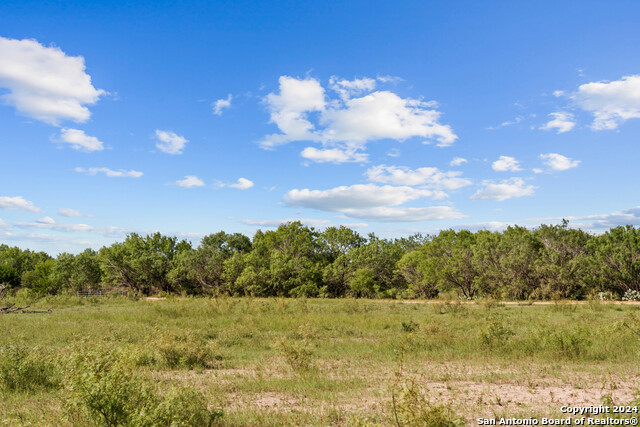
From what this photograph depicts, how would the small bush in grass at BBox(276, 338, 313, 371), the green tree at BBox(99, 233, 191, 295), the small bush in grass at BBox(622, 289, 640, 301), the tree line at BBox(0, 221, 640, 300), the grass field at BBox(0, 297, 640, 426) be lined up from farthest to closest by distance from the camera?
the green tree at BBox(99, 233, 191, 295) < the tree line at BBox(0, 221, 640, 300) < the small bush in grass at BBox(622, 289, 640, 301) < the small bush in grass at BBox(276, 338, 313, 371) < the grass field at BBox(0, 297, 640, 426)

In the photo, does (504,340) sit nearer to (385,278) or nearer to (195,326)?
(195,326)

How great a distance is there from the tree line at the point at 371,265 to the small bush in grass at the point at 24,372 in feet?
123

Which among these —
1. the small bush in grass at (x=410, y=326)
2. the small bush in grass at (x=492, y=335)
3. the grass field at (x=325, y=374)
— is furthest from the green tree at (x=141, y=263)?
the small bush in grass at (x=492, y=335)

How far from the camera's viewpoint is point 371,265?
50.5 meters

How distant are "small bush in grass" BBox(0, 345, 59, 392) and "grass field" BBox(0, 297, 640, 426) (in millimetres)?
27

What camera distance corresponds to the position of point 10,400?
8891mm

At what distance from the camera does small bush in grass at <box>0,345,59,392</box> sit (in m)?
9.90

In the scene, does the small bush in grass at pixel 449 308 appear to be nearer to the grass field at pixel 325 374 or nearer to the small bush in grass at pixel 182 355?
the grass field at pixel 325 374

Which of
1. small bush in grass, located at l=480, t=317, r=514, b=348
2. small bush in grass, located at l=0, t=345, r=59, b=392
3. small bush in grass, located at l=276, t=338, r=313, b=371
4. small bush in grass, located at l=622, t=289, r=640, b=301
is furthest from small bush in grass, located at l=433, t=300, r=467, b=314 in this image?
small bush in grass, located at l=0, t=345, r=59, b=392

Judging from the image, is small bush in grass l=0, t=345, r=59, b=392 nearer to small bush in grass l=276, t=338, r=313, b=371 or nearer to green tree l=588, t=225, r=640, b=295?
small bush in grass l=276, t=338, r=313, b=371

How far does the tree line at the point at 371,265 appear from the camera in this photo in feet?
124

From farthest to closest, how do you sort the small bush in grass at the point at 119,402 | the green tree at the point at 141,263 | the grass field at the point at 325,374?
the green tree at the point at 141,263, the grass field at the point at 325,374, the small bush in grass at the point at 119,402

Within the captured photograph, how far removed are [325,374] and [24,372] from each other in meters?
7.69

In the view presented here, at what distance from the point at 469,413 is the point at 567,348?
22.5 feet
